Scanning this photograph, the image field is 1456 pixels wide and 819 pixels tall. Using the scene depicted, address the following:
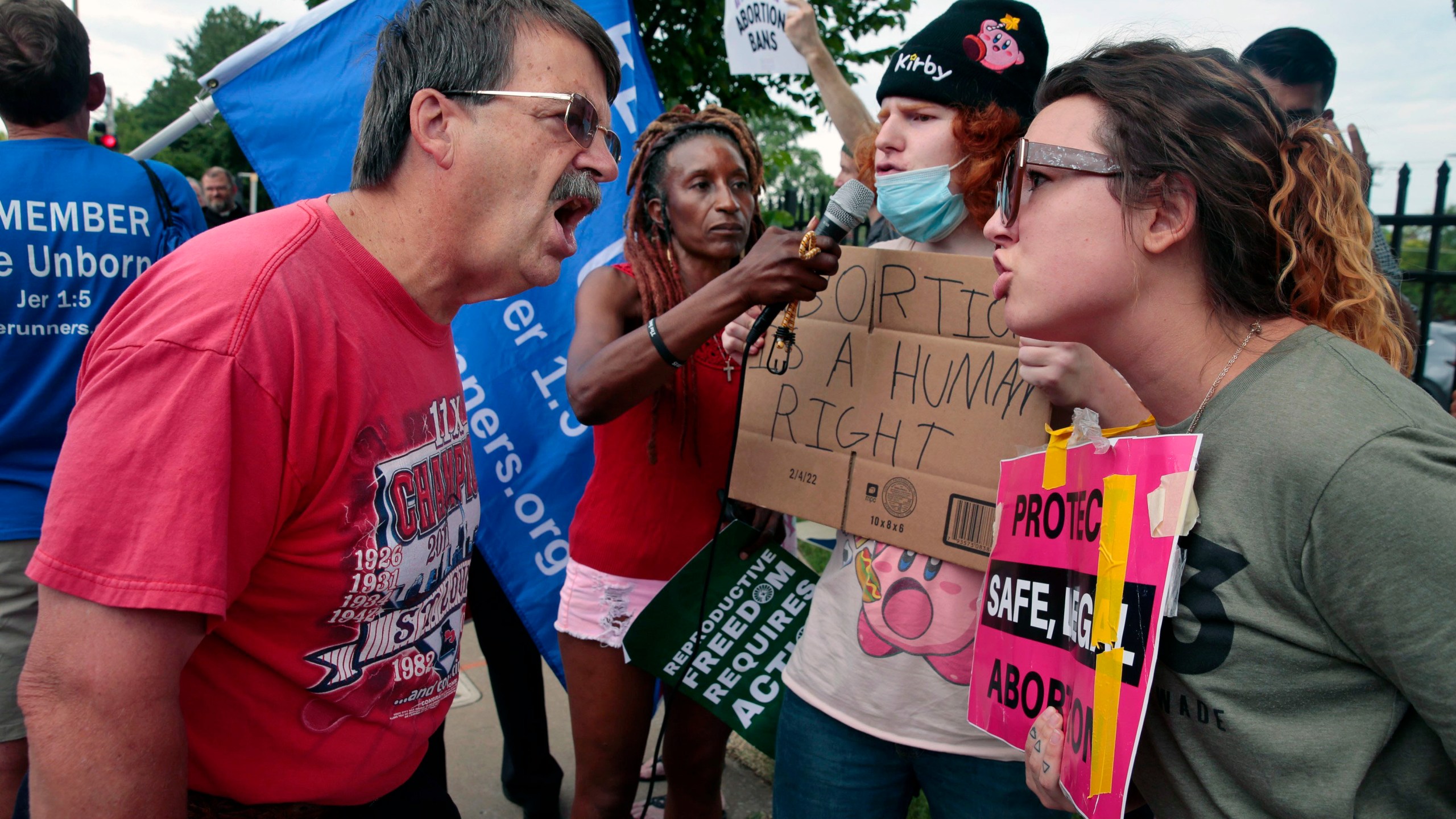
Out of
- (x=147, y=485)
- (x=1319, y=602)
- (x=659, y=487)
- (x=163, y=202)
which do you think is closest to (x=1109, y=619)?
(x=1319, y=602)

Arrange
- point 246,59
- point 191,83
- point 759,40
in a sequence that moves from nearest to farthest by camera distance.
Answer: point 246,59, point 759,40, point 191,83

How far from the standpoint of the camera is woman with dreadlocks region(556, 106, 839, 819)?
234 centimetres

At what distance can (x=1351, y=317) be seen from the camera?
1.23 metres

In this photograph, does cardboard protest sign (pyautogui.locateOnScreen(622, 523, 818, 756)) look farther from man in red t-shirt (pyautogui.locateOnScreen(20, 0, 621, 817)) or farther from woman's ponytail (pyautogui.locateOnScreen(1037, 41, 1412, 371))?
woman's ponytail (pyautogui.locateOnScreen(1037, 41, 1412, 371))

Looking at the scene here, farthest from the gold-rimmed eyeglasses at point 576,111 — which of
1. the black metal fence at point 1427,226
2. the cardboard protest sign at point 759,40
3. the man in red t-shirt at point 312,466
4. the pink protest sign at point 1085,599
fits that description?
the black metal fence at point 1427,226

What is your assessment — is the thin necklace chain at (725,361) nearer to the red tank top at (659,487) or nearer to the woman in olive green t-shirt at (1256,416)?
the red tank top at (659,487)

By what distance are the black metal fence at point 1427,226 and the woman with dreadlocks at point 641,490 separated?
483cm

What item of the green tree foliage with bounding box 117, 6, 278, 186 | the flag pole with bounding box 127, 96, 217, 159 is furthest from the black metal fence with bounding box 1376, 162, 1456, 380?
the green tree foliage with bounding box 117, 6, 278, 186

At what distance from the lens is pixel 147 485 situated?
1.06 metres

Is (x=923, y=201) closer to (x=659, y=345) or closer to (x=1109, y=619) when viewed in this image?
(x=659, y=345)

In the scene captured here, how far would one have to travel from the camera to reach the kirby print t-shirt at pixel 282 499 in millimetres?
1057

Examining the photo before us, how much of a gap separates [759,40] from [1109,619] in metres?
3.50

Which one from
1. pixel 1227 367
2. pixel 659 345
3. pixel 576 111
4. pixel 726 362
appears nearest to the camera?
pixel 1227 367

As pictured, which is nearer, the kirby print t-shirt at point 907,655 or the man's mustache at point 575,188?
the man's mustache at point 575,188
